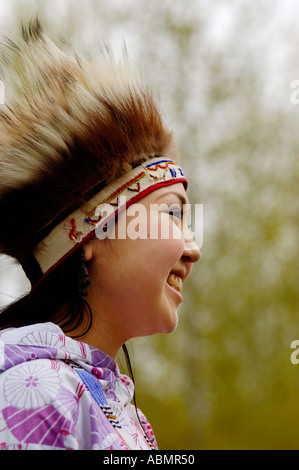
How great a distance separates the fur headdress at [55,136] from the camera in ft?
5.21

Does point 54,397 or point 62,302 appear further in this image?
point 62,302

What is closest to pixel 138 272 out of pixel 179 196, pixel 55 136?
pixel 179 196

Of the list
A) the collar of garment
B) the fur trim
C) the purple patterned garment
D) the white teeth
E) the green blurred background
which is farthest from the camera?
the green blurred background

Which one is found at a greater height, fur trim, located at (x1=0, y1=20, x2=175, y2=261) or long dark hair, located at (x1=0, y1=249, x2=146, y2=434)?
fur trim, located at (x1=0, y1=20, x2=175, y2=261)

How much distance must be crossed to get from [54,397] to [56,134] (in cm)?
72

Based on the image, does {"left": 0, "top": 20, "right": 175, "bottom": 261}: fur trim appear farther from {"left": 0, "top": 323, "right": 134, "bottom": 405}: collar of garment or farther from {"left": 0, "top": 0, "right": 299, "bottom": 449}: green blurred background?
{"left": 0, "top": 0, "right": 299, "bottom": 449}: green blurred background

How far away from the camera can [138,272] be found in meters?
1.60

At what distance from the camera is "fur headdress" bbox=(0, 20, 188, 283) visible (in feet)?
5.21

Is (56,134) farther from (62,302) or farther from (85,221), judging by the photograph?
(62,302)

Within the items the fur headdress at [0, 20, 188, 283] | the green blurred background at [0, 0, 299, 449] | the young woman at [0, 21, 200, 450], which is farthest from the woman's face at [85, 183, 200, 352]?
the green blurred background at [0, 0, 299, 449]

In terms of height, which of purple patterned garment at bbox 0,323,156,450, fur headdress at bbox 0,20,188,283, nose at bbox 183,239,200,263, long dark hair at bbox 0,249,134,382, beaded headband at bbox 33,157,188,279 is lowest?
purple patterned garment at bbox 0,323,156,450

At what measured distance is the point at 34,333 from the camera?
146 cm

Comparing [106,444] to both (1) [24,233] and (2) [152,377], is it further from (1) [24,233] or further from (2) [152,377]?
(2) [152,377]
